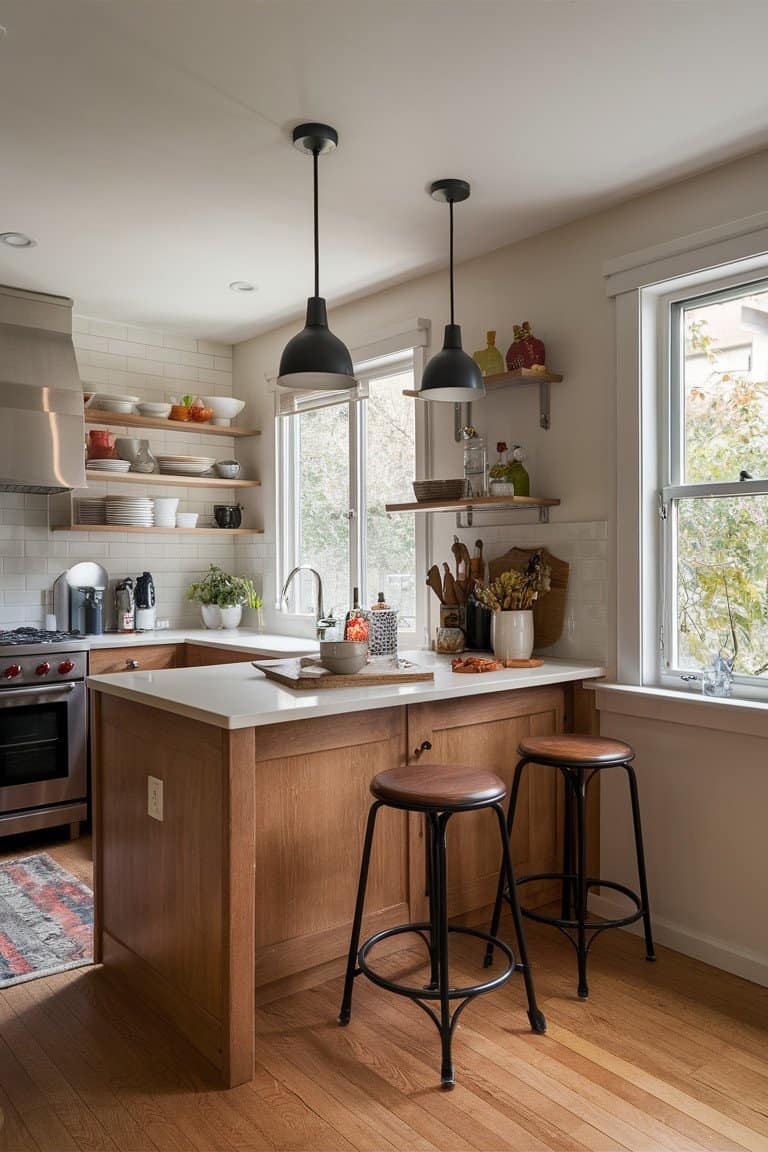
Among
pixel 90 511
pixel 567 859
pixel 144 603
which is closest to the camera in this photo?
pixel 567 859

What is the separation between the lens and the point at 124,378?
488 centimetres

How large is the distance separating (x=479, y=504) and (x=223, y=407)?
222 centimetres

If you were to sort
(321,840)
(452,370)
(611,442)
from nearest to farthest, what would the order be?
(321,840) → (452,370) → (611,442)

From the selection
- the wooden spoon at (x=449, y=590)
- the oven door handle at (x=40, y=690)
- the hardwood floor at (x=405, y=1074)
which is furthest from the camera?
the oven door handle at (x=40, y=690)

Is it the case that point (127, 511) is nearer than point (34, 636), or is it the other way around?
point (34, 636)

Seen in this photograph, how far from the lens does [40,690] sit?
3996mm

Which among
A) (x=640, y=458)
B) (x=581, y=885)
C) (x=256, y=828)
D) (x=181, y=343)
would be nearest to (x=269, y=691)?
(x=256, y=828)

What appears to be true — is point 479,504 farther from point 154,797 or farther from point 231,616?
point 231,616

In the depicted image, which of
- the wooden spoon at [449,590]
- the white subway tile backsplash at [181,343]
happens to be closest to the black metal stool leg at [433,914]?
the wooden spoon at [449,590]

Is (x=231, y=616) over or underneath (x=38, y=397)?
underneath

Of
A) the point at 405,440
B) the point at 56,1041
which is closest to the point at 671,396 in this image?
the point at 405,440

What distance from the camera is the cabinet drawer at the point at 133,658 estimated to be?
4242mm

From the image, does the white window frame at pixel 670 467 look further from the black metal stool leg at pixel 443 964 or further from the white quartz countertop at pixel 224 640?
the white quartz countertop at pixel 224 640

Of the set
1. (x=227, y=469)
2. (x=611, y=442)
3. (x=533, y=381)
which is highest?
(x=533, y=381)
